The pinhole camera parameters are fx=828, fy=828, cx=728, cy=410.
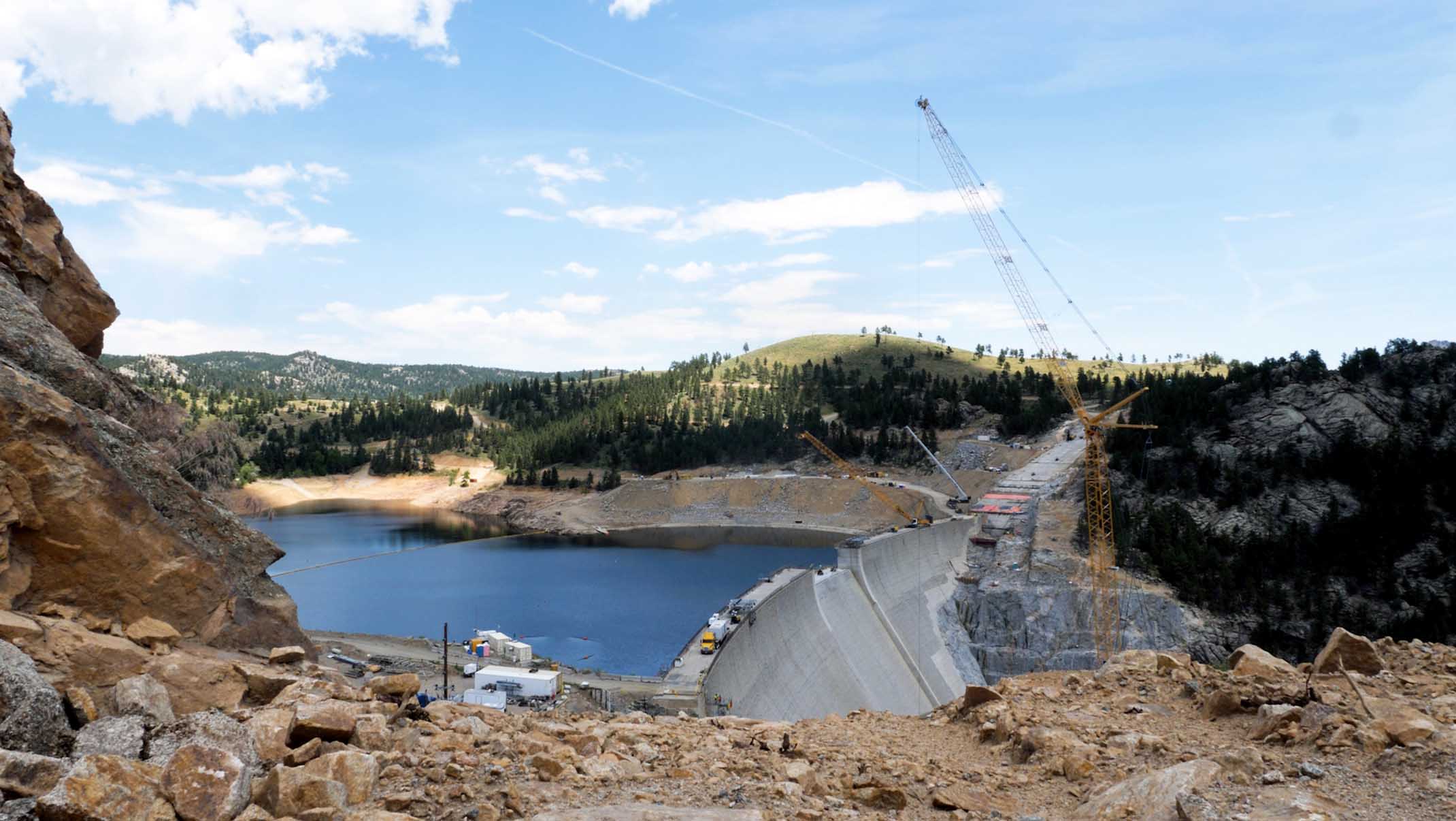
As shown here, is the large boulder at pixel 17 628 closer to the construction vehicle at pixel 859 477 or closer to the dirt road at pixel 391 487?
the construction vehicle at pixel 859 477

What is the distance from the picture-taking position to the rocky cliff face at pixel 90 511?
872 cm

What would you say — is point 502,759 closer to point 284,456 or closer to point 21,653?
point 21,653

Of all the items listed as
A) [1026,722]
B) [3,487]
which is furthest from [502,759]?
[1026,722]

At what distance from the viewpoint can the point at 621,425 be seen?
158 metres

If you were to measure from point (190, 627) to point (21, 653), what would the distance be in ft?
9.64

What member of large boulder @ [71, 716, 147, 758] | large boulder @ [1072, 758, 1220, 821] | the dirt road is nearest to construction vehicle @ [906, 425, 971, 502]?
the dirt road

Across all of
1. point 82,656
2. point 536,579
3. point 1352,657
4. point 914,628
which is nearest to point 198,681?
point 82,656

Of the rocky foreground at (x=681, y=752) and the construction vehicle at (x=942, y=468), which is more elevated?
the rocky foreground at (x=681, y=752)

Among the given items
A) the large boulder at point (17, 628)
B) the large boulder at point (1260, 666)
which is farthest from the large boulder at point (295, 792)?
the large boulder at point (1260, 666)

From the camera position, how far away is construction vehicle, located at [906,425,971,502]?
10438 cm

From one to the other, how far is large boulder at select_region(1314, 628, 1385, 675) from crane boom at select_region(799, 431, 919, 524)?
85.5 metres

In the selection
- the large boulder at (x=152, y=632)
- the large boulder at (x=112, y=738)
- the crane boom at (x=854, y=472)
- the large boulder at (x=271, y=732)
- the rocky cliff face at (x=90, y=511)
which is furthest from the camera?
the crane boom at (x=854, y=472)

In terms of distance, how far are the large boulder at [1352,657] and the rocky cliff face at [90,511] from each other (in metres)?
15.0

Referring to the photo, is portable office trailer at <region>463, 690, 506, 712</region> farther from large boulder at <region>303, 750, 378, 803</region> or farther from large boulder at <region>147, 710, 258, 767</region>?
large boulder at <region>303, 750, 378, 803</region>
